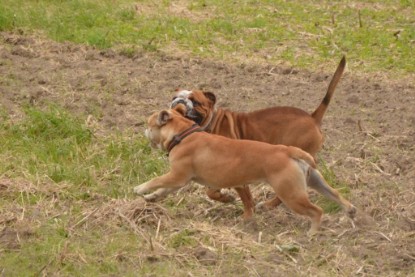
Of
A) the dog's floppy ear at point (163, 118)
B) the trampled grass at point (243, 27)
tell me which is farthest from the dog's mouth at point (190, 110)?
the trampled grass at point (243, 27)

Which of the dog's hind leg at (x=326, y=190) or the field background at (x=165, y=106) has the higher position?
the dog's hind leg at (x=326, y=190)

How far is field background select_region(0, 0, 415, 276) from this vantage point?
745 cm

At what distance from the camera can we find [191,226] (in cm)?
802

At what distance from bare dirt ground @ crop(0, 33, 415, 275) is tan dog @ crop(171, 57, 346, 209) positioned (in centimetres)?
53

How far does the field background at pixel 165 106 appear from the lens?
745 centimetres

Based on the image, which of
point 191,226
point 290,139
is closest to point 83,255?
point 191,226

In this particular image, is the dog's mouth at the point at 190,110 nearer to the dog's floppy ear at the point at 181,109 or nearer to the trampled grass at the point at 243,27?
the dog's floppy ear at the point at 181,109

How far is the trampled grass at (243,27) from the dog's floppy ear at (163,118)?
530cm

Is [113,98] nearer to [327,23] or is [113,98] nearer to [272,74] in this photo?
[272,74]

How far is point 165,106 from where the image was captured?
11.6 m

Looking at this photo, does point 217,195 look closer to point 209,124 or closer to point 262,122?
point 209,124

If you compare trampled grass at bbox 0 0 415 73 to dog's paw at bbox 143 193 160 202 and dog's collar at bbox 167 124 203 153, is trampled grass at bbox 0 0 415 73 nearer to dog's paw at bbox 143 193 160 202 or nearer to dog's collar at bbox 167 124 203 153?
dog's collar at bbox 167 124 203 153

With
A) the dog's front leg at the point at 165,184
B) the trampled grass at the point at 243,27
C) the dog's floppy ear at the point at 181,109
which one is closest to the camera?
the dog's front leg at the point at 165,184

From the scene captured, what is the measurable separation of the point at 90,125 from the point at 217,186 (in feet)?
9.35
